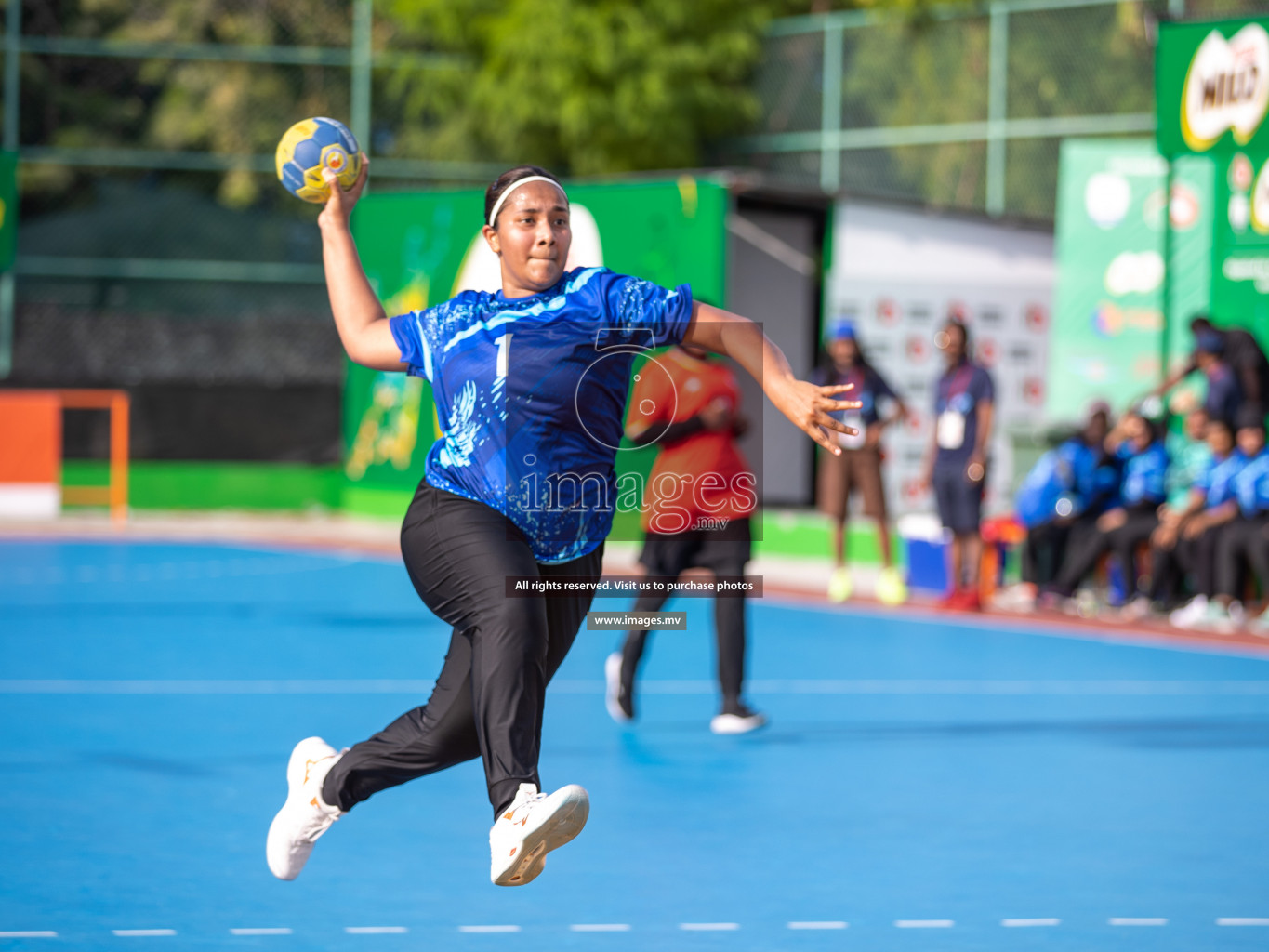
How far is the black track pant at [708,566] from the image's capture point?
855cm

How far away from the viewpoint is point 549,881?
19.4ft

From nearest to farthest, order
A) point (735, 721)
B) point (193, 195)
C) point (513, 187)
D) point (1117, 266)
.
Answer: point (513, 187)
point (735, 721)
point (1117, 266)
point (193, 195)

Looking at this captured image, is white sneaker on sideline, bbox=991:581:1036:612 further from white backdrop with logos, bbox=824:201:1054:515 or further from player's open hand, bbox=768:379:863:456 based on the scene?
player's open hand, bbox=768:379:863:456

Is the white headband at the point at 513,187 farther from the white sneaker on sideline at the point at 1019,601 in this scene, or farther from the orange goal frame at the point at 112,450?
the orange goal frame at the point at 112,450

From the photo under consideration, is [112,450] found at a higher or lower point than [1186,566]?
higher

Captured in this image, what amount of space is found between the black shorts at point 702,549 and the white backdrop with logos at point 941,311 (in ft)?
37.3

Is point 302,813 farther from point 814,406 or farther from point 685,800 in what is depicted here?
point 685,800

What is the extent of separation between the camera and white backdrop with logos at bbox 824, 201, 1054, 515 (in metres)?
20.0

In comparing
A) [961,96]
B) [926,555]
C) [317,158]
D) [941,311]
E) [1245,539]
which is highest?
[961,96]

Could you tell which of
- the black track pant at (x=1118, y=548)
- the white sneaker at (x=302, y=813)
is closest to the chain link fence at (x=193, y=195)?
the black track pant at (x=1118, y=548)

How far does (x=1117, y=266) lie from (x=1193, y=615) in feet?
16.9

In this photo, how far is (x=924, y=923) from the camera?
212 inches

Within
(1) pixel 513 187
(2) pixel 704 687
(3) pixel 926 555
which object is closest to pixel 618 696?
(2) pixel 704 687

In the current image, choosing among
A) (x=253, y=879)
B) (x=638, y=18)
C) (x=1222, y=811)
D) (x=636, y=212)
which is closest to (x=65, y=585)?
(x=636, y=212)
